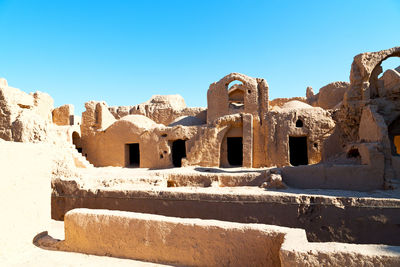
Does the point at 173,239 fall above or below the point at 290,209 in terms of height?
above

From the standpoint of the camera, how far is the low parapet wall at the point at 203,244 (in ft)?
6.39

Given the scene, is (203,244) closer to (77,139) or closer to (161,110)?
(77,139)

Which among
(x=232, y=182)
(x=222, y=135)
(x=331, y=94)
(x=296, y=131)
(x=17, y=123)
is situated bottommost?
(x=232, y=182)

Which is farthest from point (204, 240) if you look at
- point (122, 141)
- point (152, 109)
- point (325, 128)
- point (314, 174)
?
point (152, 109)

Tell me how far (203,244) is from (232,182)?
219 inches

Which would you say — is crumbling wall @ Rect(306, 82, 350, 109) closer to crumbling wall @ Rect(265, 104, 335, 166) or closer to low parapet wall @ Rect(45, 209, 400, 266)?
crumbling wall @ Rect(265, 104, 335, 166)

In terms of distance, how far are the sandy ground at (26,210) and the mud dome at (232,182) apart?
0.02m

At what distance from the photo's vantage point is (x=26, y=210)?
3430 millimetres

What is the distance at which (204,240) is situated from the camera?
8.76ft

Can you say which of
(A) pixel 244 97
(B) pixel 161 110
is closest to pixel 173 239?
(A) pixel 244 97

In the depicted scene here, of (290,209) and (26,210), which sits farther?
(290,209)

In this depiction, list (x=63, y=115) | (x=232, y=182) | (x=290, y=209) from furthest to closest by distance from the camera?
(x=63, y=115)
(x=232, y=182)
(x=290, y=209)

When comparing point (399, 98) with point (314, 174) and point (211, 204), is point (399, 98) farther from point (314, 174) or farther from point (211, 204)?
point (211, 204)

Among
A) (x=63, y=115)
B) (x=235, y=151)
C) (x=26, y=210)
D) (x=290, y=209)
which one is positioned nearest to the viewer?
(x=26, y=210)
